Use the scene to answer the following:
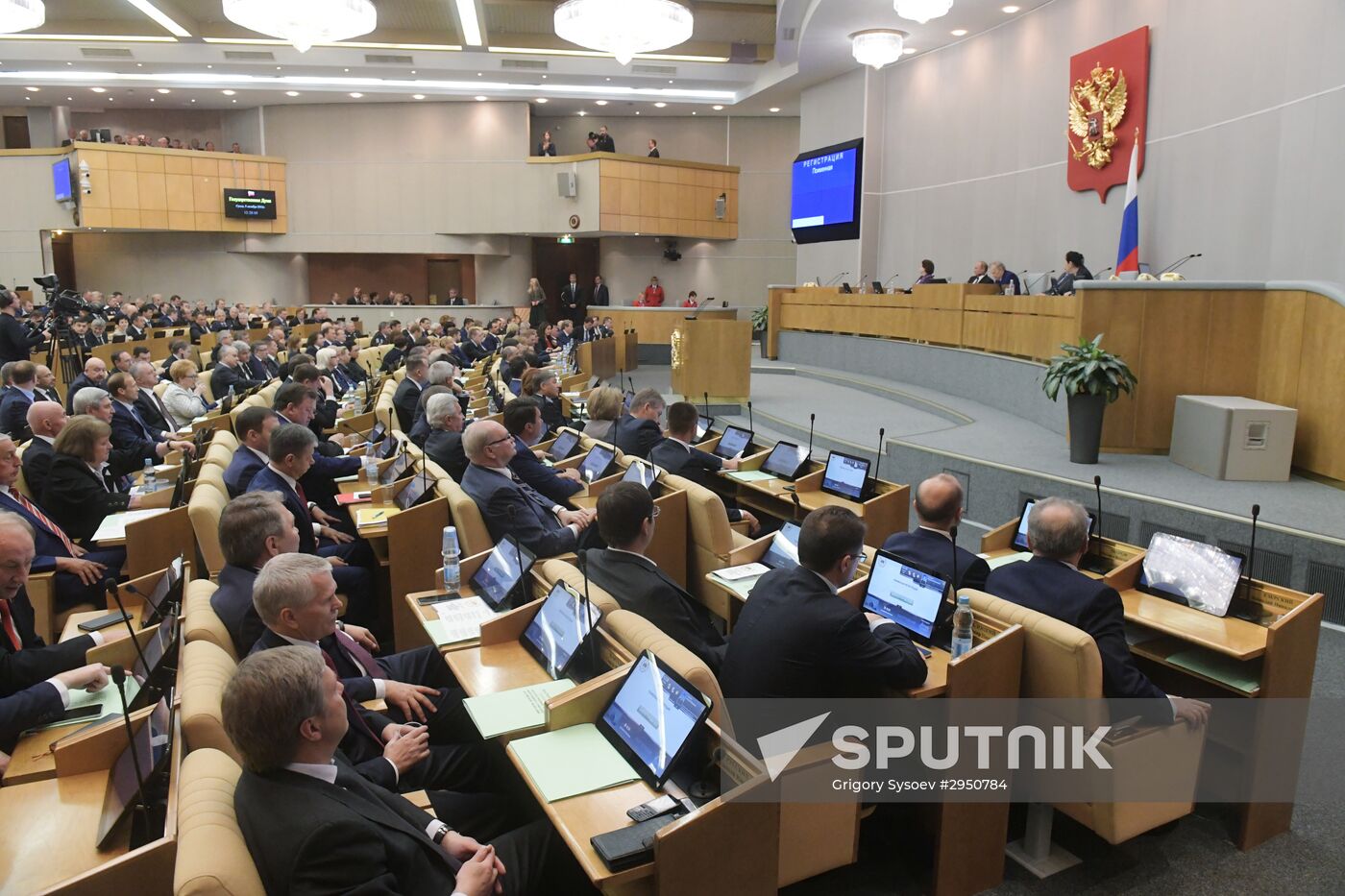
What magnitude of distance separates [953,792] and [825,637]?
2.27 ft

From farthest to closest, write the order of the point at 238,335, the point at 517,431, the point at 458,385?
the point at 238,335 < the point at 458,385 < the point at 517,431

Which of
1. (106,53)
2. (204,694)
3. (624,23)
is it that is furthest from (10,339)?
(204,694)

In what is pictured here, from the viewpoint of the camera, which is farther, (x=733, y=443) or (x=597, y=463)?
(x=733, y=443)

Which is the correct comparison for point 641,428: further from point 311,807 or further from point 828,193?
point 828,193

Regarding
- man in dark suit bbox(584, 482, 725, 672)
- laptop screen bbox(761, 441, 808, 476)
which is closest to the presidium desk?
laptop screen bbox(761, 441, 808, 476)

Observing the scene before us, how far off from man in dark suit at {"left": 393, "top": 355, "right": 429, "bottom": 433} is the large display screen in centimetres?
877

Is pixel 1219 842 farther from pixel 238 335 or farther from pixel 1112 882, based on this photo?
pixel 238 335

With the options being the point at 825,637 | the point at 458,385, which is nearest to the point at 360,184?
the point at 458,385

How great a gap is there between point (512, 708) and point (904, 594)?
146cm

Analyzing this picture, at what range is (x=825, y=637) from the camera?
268 centimetres

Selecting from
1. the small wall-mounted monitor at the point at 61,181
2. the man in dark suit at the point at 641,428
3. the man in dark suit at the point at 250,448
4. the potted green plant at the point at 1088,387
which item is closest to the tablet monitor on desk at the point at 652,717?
the man in dark suit at the point at 250,448

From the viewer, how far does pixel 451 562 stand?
4008 millimetres

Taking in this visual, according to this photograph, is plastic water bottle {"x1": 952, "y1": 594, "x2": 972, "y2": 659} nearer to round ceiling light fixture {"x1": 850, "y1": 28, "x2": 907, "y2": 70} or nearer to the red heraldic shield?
the red heraldic shield

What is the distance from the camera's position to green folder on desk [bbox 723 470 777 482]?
5.61 meters
